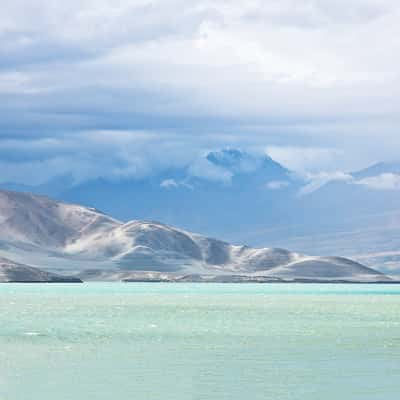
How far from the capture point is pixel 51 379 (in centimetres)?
6341

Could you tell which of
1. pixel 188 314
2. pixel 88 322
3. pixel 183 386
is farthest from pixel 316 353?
pixel 188 314

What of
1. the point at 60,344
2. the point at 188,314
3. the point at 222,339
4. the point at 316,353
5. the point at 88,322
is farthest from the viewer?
the point at 188,314

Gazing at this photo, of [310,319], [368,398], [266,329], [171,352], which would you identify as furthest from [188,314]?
[368,398]

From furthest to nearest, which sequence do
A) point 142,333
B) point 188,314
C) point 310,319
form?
point 188,314, point 310,319, point 142,333

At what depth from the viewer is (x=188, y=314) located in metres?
144

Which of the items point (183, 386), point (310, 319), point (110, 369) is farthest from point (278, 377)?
point (310, 319)

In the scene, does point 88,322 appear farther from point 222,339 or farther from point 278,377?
point 278,377

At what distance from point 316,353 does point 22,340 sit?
79.1ft

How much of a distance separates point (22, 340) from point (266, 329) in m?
26.1

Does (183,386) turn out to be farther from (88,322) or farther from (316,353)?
(88,322)

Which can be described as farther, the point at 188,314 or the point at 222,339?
the point at 188,314

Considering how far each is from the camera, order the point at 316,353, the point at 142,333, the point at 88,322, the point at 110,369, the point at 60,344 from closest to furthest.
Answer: the point at 110,369, the point at 316,353, the point at 60,344, the point at 142,333, the point at 88,322

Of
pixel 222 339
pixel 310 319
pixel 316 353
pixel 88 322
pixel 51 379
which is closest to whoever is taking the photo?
pixel 51 379

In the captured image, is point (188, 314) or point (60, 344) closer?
point (60, 344)
